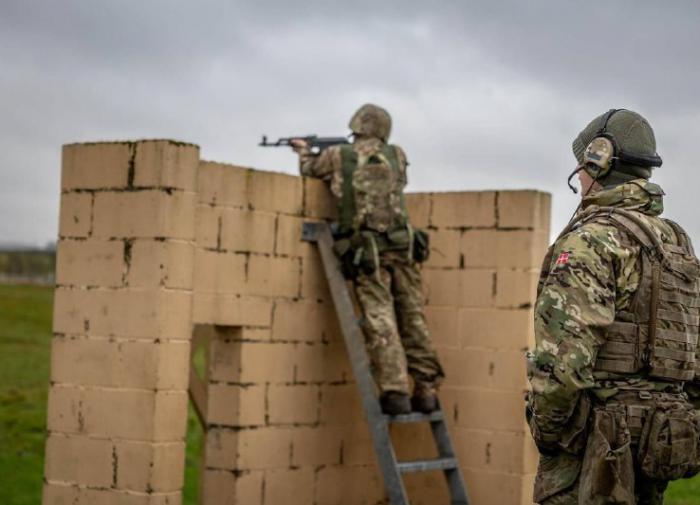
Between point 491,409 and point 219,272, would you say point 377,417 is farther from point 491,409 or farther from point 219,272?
point 219,272

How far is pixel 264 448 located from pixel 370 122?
2166 millimetres

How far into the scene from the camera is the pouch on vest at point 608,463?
191 inches

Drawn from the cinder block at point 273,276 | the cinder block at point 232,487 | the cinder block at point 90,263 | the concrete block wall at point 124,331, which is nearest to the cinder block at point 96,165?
the concrete block wall at point 124,331

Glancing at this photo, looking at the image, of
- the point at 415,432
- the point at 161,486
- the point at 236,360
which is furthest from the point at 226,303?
the point at 415,432

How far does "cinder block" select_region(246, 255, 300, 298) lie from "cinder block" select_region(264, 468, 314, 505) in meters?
1.11

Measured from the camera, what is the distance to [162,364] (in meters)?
7.46

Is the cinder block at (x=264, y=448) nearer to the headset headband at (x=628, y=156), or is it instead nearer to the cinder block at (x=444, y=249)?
the cinder block at (x=444, y=249)

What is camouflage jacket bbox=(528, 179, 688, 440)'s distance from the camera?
481cm

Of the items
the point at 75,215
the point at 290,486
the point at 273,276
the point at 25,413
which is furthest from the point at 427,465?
the point at 25,413

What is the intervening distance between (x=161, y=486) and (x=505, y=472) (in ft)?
8.02

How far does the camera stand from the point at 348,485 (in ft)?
29.8

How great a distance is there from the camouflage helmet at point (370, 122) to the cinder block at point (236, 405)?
176cm

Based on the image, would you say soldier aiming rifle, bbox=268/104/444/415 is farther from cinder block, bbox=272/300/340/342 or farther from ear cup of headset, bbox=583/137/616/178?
ear cup of headset, bbox=583/137/616/178

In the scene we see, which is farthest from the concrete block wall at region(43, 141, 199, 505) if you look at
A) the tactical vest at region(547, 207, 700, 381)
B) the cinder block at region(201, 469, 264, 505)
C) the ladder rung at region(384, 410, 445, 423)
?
the tactical vest at region(547, 207, 700, 381)
